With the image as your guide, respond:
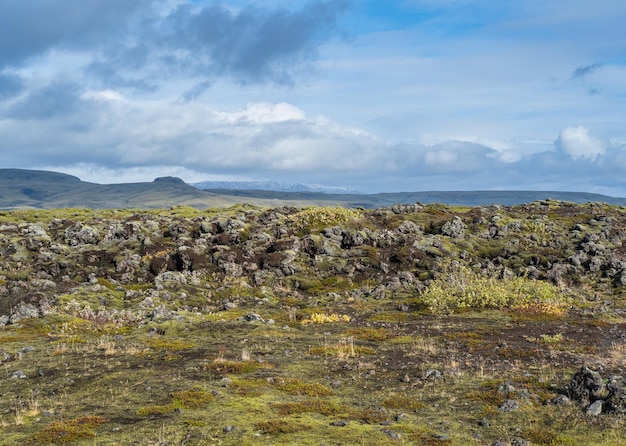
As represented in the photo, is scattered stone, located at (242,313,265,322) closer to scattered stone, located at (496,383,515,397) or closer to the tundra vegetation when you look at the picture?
the tundra vegetation

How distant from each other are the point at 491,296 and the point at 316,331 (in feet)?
51.7

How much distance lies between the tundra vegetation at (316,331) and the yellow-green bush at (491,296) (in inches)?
7.0

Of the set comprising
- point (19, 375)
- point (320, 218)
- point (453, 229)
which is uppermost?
point (320, 218)

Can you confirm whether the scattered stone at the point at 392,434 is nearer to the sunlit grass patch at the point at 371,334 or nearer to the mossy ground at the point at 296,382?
the mossy ground at the point at 296,382

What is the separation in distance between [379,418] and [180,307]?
2862 cm

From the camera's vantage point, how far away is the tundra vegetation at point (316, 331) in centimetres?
1747

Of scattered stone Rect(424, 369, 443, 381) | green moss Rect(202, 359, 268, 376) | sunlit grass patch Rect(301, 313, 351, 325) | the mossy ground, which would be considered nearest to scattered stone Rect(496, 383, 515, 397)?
the mossy ground

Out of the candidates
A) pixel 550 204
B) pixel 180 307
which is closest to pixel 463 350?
pixel 180 307

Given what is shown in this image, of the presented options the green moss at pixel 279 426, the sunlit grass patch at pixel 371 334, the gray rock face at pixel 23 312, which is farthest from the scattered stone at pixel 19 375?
the sunlit grass patch at pixel 371 334

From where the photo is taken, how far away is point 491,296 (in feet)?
139

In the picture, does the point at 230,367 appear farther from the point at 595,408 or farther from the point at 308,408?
the point at 595,408

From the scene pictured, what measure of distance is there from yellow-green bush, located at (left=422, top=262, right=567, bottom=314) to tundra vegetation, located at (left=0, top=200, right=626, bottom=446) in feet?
0.58

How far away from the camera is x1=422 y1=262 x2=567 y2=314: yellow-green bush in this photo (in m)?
42.0

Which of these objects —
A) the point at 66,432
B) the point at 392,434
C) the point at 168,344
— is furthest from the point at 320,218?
the point at 66,432
